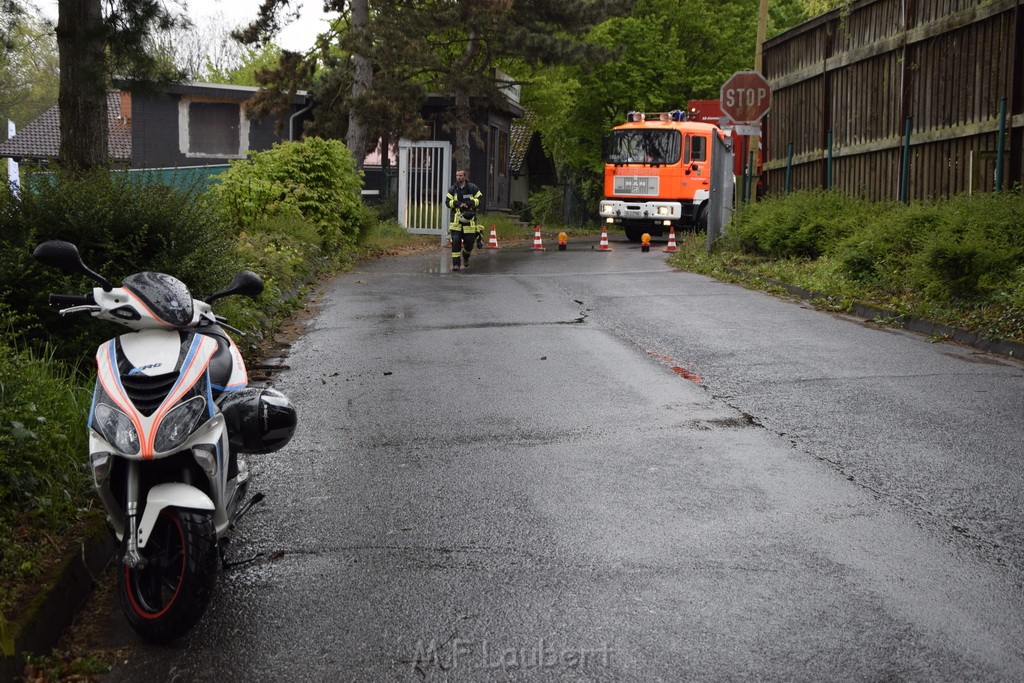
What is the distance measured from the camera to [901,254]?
14.7 m

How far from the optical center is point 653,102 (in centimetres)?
4744

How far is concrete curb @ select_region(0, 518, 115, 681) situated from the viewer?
399 centimetres

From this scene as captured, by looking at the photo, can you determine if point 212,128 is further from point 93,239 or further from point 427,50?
point 93,239

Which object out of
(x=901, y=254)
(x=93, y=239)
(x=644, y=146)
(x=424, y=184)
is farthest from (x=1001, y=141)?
(x=644, y=146)

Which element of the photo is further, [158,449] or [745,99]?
[745,99]

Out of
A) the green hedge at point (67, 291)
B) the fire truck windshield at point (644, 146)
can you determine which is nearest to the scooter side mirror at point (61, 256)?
the green hedge at point (67, 291)

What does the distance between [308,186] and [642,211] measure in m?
12.6

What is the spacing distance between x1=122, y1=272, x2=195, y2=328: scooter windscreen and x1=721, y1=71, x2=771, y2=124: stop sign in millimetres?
18141

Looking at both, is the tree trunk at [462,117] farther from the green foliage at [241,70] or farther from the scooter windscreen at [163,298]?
the green foliage at [241,70]

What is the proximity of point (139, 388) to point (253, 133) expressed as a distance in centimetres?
3742

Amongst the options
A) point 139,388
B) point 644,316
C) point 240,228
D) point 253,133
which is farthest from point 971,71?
point 253,133

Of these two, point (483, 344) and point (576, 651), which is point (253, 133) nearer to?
point (483, 344)

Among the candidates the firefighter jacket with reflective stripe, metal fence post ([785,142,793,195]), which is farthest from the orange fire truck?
the firefighter jacket with reflective stripe

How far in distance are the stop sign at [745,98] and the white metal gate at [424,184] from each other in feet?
30.5
